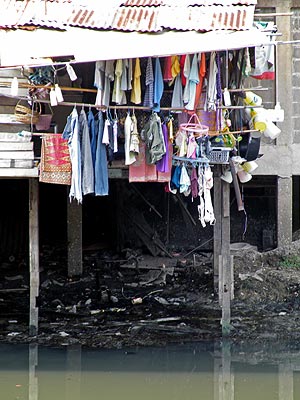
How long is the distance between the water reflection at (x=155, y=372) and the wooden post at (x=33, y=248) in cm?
60

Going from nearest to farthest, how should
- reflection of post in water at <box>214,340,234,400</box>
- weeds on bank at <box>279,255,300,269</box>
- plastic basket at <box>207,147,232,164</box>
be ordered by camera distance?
reflection of post in water at <box>214,340,234,400</box> < plastic basket at <box>207,147,232,164</box> < weeds on bank at <box>279,255,300,269</box>

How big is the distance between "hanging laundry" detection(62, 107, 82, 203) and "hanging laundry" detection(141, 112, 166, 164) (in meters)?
0.85

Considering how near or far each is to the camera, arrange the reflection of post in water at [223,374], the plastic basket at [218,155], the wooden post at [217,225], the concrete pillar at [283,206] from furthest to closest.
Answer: the concrete pillar at [283,206] < the wooden post at [217,225] < the plastic basket at [218,155] < the reflection of post in water at [223,374]

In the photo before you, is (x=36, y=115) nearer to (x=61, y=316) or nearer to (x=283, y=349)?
(x=61, y=316)

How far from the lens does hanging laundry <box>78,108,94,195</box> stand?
9445 millimetres

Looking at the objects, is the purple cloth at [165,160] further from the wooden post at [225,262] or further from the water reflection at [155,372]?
the water reflection at [155,372]

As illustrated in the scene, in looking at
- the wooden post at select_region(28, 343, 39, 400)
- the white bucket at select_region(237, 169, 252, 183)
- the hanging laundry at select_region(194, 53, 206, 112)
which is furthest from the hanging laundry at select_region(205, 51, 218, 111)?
the wooden post at select_region(28, 343, 39, 400)

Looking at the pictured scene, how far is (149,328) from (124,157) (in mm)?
2525

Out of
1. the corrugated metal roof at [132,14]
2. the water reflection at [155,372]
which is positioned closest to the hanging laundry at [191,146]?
the corrugated metal roof at [132,14]

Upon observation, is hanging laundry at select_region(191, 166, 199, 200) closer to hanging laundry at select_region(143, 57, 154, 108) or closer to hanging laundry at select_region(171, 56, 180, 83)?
hanging laundry at select_region(143, 57, 154, 108)

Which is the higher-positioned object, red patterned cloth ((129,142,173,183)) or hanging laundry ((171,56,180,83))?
hanging laundry ((171,56,180,83))

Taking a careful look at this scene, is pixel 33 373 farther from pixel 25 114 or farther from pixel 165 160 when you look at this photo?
pixel 25 114

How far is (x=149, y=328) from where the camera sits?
1067cm

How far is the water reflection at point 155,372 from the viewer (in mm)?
8344
